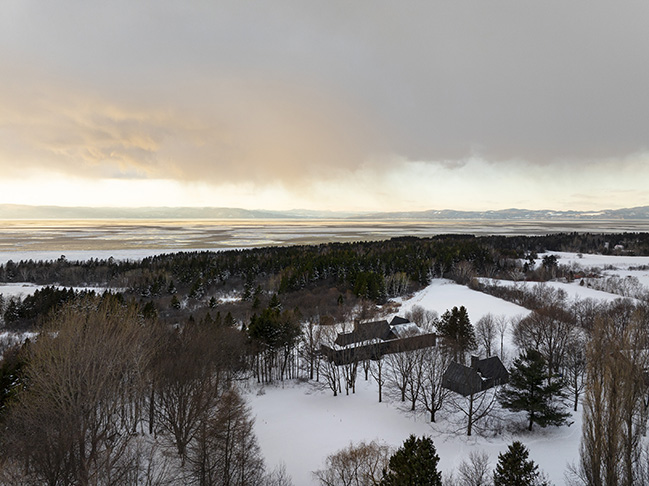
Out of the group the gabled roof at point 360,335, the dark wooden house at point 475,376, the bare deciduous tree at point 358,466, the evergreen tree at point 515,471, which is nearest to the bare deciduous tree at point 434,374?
the dark wooden house at point 475,376

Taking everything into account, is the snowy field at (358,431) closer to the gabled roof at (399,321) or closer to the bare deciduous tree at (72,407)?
the bare deciduous tree at (72,407)

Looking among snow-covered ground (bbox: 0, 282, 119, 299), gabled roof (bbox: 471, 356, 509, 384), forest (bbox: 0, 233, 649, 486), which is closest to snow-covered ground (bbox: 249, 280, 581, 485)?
forest (bbox: 0, 233, 649, 486)

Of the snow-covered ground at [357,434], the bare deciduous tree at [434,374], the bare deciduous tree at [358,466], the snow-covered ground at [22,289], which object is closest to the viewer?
the bare deciduous tree at [358,466]

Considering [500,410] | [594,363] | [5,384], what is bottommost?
[500,410]

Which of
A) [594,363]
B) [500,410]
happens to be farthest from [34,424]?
[500,410]

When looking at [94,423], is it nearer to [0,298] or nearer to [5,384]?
[5,384]

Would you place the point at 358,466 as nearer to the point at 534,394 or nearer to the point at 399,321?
the point at 534,394

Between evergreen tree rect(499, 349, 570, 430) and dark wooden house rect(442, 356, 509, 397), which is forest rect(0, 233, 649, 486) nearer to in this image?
evergreen tree rect(499, 349, 570, 430)
